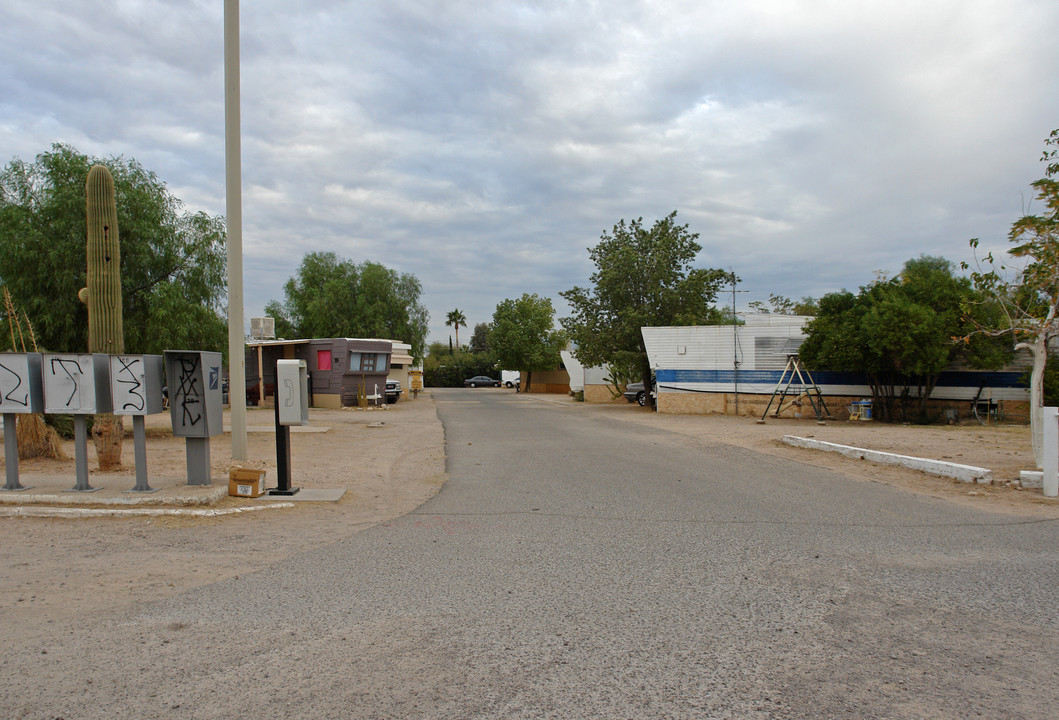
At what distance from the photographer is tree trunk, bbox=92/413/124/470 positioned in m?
10.1

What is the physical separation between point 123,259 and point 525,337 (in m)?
46.4

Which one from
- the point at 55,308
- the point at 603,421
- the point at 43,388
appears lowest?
the point at 603,421

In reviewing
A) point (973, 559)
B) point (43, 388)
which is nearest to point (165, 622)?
point (43, 388)

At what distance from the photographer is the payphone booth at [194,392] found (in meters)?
8.27

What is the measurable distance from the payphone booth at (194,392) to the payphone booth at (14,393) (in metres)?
1.49

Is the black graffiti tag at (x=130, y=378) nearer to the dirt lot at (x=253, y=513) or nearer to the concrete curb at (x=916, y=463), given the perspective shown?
the dirt lot at (x=253, y=513)

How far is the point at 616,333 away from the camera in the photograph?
3216cm

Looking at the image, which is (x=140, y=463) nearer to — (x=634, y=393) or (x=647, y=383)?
(x=647, y=383)

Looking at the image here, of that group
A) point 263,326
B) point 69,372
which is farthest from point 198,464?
point 263,326

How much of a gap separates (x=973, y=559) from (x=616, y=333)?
26509 millimetres

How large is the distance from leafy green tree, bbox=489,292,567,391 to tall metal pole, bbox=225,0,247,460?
50613 mm

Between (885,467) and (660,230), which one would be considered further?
(660,230)

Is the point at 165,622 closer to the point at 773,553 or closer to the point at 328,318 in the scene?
the point at 773,553

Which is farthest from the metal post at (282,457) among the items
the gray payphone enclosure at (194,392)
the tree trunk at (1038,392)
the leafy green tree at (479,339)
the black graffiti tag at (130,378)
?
the leafy green tree at (479,339)
